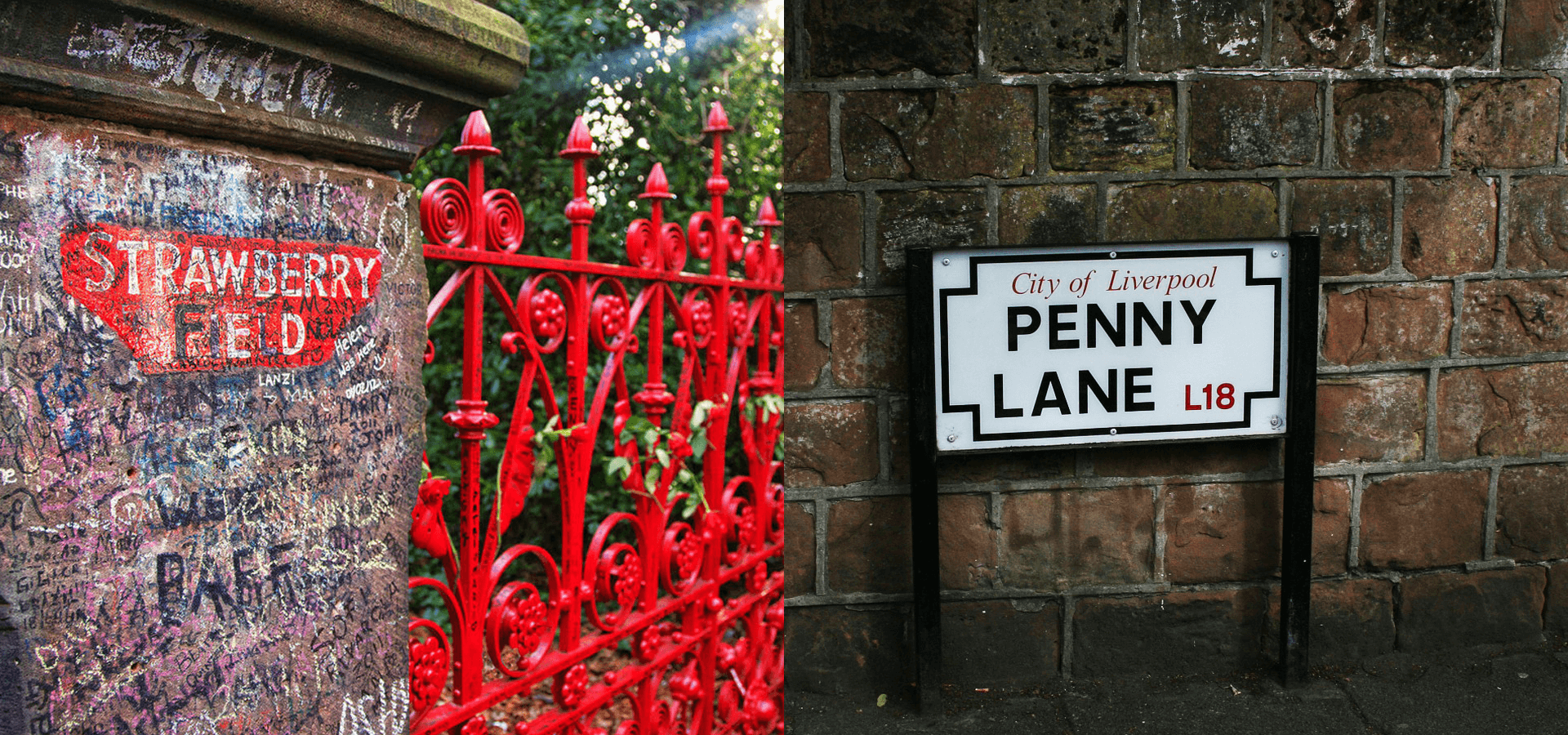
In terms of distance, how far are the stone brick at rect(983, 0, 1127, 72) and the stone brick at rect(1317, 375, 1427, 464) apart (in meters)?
0.93

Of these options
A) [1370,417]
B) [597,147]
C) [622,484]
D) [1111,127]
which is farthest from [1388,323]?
[597,147]

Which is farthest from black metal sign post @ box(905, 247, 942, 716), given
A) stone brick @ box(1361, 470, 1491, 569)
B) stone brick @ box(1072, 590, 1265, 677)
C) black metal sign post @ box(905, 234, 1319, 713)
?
stone brick @ box(1361, 470, 1491, 569)

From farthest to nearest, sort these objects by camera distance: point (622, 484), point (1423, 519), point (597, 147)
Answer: point (597, 147) → point (622, 484) → point (1423, 519)

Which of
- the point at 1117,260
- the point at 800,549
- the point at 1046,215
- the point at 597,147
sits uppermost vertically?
the point at 597,147

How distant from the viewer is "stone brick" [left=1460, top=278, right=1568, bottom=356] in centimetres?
226

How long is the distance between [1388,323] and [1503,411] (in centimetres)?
39

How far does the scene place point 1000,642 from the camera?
223cm

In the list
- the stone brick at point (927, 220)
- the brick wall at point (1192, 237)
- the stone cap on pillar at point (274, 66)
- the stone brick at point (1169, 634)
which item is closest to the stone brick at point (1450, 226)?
the brick wall at point (1192, 237)

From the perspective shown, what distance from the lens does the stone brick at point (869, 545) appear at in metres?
2.19

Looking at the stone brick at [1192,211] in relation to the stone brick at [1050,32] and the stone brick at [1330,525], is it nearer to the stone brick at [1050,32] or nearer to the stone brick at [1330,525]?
the stone brick at [1050,32]

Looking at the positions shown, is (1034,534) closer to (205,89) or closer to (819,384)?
(819,384)

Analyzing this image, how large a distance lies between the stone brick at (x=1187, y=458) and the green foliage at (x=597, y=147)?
7.86ft

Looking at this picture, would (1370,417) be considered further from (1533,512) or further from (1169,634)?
(1169,634)

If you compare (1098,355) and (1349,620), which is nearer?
(1098,355)
